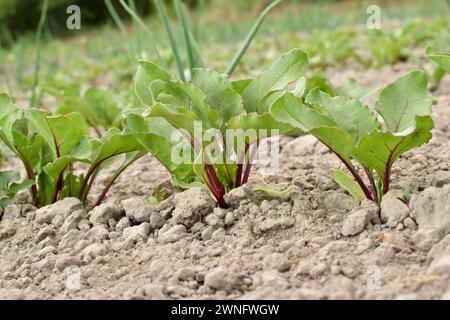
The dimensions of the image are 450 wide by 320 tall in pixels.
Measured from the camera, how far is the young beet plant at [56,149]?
1273 millimetres

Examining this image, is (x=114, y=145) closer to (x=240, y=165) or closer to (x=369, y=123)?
(x=240, y=165)

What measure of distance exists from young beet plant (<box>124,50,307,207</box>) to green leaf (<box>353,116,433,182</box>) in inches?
5.7

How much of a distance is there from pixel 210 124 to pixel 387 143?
33 centimetres

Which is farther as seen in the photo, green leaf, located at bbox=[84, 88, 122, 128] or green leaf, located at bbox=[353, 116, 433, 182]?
green leaf, located at bbox=[84, 88, 122, 128]

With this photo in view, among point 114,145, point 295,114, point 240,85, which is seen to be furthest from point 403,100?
point 114,145

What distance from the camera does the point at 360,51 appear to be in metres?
3.93

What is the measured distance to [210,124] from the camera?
120 centimetres

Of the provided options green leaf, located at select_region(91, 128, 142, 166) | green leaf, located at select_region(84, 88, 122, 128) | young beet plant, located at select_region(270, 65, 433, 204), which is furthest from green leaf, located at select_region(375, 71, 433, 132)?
green leaf, located at select_region(84, 88, 122, 128)

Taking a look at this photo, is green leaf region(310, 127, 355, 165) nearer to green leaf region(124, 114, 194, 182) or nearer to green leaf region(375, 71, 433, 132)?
green leaf region(375, 71, 433, 132)

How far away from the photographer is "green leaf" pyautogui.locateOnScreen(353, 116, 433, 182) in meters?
1.03

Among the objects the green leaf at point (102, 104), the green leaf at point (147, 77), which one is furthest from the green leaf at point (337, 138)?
the green leaf at point (102, 104)

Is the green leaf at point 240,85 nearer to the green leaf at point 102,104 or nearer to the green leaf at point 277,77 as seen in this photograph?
the green leaf at point 277,77

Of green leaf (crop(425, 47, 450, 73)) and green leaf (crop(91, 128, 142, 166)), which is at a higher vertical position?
green leaf (crop(425, 47, 450, 73))
